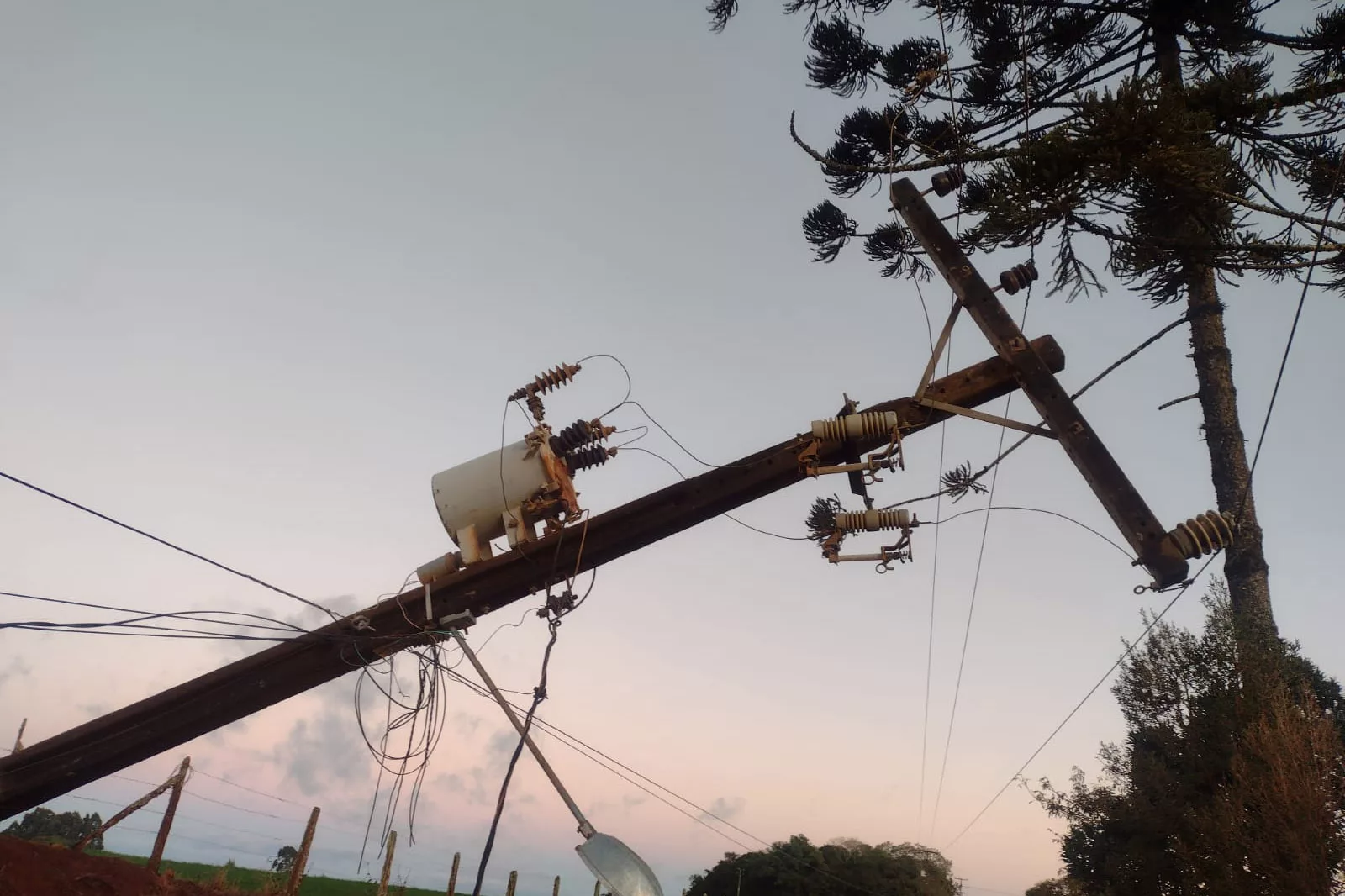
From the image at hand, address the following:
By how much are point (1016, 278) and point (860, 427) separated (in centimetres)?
168

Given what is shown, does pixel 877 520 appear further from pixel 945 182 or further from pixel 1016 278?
pixel 945 182

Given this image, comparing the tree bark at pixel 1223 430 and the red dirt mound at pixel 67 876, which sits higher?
the tree bark at pixel 1223 430

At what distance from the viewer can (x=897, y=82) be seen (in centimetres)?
1360

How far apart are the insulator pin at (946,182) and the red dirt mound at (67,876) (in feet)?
36.3

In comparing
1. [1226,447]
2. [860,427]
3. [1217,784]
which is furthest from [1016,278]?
[1217,784]

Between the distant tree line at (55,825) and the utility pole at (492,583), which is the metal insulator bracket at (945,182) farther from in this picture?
the distant tree line at (55,825)

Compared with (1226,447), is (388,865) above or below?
below

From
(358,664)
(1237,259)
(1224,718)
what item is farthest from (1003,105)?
(358,664)

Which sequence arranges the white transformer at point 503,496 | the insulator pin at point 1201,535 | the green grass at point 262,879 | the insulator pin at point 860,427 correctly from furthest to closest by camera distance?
the green grass at point 262,879, the white transformer at point 503,496, the insulator pin at point 860,427, the insulator pin at point 1201,535

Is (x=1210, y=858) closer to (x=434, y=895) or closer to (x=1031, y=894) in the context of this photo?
(x=1031, y=894)

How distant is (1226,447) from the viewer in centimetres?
1212

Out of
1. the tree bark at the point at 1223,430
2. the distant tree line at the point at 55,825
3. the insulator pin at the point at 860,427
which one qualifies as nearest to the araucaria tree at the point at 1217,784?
the tree bark at the point at 1223,430

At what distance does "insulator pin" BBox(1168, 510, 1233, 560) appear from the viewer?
513 cm

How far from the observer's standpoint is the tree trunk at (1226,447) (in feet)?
38.5
